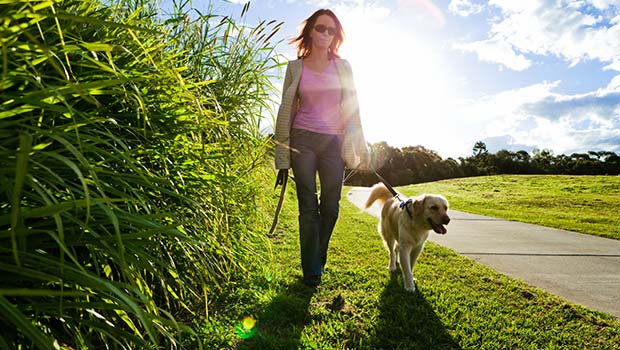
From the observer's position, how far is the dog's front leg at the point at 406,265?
3275 millimetres

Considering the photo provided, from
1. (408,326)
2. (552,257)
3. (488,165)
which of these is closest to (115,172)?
(408,326)

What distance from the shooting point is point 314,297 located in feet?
9.55

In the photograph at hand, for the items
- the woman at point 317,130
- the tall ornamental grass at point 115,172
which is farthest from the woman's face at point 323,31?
the tall ornamental grass at point 115,172

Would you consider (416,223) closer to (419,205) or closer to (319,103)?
(419,205)

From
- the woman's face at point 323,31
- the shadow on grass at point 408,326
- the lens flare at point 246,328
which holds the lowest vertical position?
the shadow on grass at point 408,326

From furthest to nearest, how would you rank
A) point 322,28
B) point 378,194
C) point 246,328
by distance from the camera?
point 378,194, point 322,28, point 246,328

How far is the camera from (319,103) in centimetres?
344

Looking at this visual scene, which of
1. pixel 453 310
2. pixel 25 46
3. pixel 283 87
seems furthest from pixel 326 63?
pixel 25 46

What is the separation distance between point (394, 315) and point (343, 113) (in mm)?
1879

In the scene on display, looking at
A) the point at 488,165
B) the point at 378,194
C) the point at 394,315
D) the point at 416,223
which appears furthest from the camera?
the point at 488,165

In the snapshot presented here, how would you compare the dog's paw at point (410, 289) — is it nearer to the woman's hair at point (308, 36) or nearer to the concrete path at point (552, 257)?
the concrete path at point (552, 257)

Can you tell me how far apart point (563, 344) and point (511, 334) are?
30 centimetres

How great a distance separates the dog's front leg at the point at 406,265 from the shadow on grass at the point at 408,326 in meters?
0.16

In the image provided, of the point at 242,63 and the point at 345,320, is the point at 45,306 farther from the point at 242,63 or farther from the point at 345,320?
the point at 242,63
